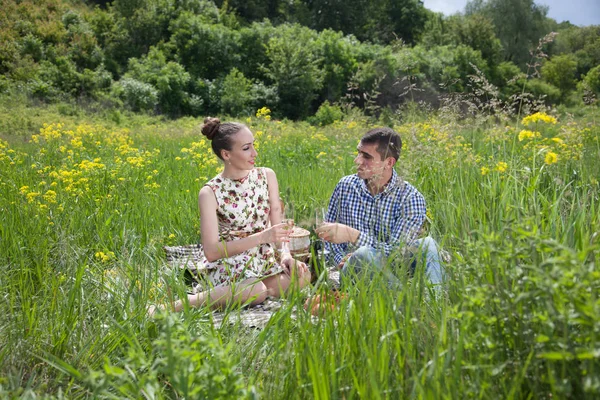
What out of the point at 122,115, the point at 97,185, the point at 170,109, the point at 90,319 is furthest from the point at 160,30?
the point at 90,319

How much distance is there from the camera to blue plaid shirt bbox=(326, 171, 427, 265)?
118 inches

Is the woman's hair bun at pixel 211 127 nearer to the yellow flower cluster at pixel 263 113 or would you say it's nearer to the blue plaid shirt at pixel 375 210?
the blue plaid shirt at pixel 375 210

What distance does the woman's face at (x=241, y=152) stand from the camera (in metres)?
3.01

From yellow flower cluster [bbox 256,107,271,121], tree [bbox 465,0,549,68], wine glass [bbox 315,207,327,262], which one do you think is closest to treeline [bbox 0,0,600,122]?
tree [bbox 465,0,549,68]

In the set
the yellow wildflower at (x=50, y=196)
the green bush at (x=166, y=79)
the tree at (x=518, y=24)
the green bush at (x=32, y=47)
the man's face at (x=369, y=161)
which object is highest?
the tree at (x=518, y=24)

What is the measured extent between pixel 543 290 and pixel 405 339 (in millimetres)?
428

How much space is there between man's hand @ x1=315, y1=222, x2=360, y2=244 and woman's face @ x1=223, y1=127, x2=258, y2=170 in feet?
1.93

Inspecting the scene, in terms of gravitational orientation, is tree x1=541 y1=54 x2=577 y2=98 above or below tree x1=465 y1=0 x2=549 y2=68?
below

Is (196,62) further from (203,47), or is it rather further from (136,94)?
(136,94)

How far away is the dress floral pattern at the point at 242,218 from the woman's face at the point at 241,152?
121 mm

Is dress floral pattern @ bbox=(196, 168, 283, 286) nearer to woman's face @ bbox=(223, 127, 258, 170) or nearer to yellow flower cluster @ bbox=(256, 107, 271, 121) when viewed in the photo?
woman's face @ bbox=(223, 127, 258, 170)

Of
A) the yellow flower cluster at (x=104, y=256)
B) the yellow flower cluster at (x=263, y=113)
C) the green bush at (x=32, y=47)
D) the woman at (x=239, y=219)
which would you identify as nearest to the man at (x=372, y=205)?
the woman at (x=239, y=219)

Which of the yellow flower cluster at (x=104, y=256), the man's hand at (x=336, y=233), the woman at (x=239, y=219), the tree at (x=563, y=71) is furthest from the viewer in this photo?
the tree at (x=563, y=71)

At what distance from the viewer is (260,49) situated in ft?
103
